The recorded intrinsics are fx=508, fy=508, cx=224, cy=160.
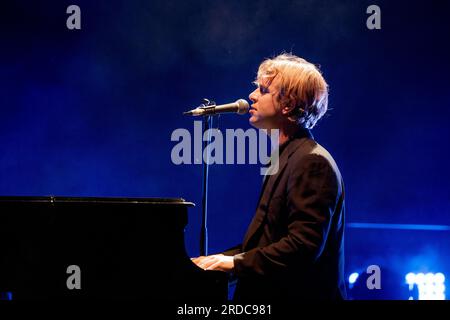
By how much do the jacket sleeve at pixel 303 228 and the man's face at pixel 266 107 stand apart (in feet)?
1.33

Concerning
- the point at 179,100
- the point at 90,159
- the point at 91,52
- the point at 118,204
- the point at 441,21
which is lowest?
the point at 118,204

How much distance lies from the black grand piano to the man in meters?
0.23

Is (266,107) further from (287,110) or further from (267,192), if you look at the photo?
(267,192)

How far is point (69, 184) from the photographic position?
4.71 metres

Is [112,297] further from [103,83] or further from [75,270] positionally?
[103,83]

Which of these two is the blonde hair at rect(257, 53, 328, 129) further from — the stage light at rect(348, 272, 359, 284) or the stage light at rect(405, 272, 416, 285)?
the stage light at rect(405, 272, 416, 285)

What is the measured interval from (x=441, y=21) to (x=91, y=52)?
10.9ft

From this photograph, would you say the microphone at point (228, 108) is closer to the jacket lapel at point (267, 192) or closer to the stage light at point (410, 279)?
the jacket lapel at point (267, 192)

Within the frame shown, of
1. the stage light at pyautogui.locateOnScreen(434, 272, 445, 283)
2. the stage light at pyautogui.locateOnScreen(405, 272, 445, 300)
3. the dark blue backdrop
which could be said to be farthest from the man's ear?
the stage light at pyautogui.locateOnScreen(434, 272, 445, 283)

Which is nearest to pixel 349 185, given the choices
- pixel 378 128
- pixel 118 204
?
pixel 378 128

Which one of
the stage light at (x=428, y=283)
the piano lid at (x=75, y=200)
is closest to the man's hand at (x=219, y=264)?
the piano lid at (x=75, y=200)

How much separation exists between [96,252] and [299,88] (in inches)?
47.4

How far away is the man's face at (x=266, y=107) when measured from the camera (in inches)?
96.7

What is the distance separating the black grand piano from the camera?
1921mm
